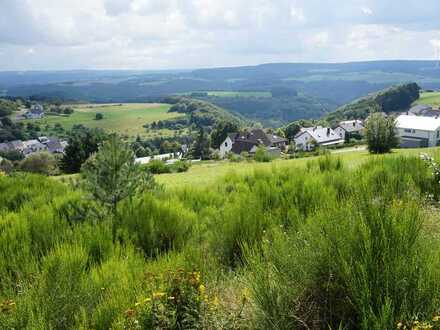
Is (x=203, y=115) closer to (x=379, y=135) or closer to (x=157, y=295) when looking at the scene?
(x=379, y=135)

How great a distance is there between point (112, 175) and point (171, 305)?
3.97 m

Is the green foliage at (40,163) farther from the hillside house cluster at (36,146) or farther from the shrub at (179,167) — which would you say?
the hillside house cluster at (36,146)

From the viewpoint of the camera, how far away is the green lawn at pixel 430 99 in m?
137

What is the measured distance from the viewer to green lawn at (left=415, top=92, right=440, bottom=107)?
13654cm

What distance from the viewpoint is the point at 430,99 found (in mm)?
144750

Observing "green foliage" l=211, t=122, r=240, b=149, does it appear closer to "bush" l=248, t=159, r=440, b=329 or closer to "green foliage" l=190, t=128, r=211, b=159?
"green foliage" l=190, t=128, r=211, b=159

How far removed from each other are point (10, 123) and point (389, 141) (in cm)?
14148

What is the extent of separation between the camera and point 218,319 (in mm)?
2881

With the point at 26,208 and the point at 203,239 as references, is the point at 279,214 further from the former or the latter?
the point at 26,208

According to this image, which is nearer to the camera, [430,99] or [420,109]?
[420,109]

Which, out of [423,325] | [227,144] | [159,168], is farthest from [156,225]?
[227,144]

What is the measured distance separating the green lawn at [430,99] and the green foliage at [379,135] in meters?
112

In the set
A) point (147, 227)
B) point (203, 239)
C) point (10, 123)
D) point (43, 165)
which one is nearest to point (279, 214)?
point (203, 239)

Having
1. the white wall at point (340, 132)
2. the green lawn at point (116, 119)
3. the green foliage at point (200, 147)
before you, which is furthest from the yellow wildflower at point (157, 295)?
the green lawn at point (116, 119)
